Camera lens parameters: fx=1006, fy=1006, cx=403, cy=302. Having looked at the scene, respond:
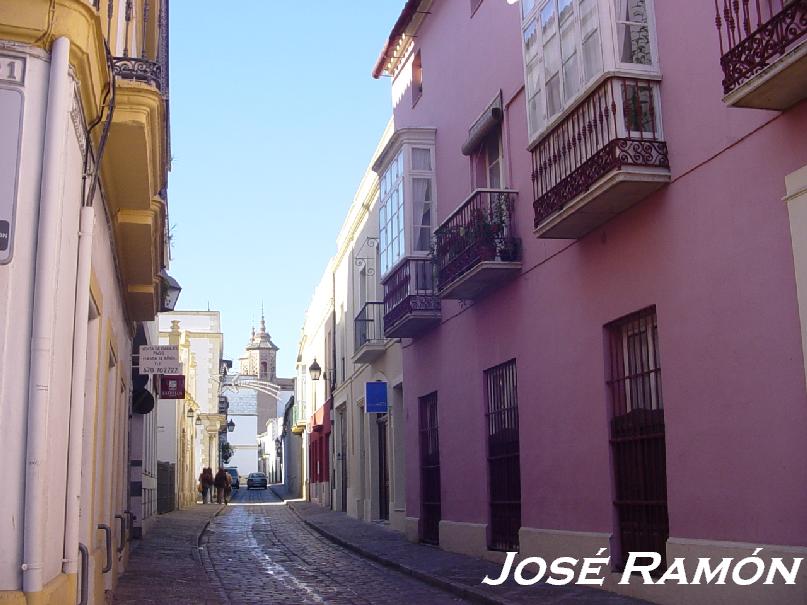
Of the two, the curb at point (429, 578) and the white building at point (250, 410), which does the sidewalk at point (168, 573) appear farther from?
the white building at point (250, 410)

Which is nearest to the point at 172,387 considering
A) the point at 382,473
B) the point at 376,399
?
the point at 376,399

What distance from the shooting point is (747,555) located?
7.85 metres

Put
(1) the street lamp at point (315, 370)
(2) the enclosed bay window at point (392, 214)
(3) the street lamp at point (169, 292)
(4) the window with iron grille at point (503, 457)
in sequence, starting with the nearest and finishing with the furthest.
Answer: (4) the window with iron grille at point (503, 457), (3) the street lamp at point (169, 292), (2) the enclosed bay window at point (392, 214), (1) the street lamp at point (315, 370)

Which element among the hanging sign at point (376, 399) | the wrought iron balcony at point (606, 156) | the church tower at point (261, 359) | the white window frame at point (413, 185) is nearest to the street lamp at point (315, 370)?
the hanging sign at point (376, 399)

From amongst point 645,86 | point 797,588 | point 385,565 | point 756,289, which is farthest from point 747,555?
point 385,565

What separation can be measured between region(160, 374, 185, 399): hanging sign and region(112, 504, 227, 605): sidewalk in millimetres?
2816

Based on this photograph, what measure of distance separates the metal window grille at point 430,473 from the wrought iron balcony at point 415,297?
1.30 m

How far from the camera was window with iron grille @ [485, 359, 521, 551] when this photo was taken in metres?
13.1

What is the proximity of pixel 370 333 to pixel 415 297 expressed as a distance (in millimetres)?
6150

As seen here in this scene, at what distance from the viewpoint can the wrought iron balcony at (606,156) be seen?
9.21 metres

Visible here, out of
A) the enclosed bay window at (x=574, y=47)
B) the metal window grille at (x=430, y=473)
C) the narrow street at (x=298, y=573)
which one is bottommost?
the narrow street at (x=298, y=573)

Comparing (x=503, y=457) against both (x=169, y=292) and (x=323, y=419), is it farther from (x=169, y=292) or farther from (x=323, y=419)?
(x=323, y=419)

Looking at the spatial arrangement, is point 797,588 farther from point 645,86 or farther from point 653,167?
point 645,86

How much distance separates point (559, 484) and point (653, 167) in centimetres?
410
